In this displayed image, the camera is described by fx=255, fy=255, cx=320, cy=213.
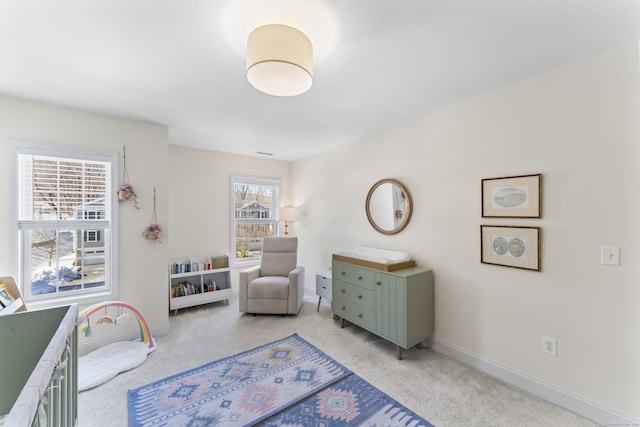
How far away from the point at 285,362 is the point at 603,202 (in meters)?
2.70

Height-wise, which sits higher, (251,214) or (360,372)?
(251,214)

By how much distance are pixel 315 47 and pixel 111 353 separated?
3.19 m

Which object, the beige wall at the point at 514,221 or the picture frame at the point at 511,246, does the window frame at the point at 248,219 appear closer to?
the beige wall at the point at 514,221

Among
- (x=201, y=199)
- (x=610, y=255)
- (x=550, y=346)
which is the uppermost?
(x=201, y=199)

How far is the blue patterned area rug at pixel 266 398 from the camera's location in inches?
67.2

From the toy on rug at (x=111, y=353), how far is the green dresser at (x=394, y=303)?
84.2 inches

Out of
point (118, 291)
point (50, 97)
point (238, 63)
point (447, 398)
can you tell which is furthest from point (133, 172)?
point (447, 398)

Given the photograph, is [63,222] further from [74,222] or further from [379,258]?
[379,258]

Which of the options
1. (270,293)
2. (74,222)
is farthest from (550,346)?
(74,222)

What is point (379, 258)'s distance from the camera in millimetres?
2742

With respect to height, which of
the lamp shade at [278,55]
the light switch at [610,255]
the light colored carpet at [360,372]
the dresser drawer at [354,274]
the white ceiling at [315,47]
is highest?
the white ceiling at [315,47]

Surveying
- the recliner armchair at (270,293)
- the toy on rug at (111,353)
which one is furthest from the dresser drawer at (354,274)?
the toy on rug at (111,353)

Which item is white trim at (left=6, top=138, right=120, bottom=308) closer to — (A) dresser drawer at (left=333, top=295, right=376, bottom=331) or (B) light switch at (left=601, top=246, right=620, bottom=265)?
(A) dresser drawer at (left=333, top=295, right=376, bottom=331)

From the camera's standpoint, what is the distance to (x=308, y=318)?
11.0ft
